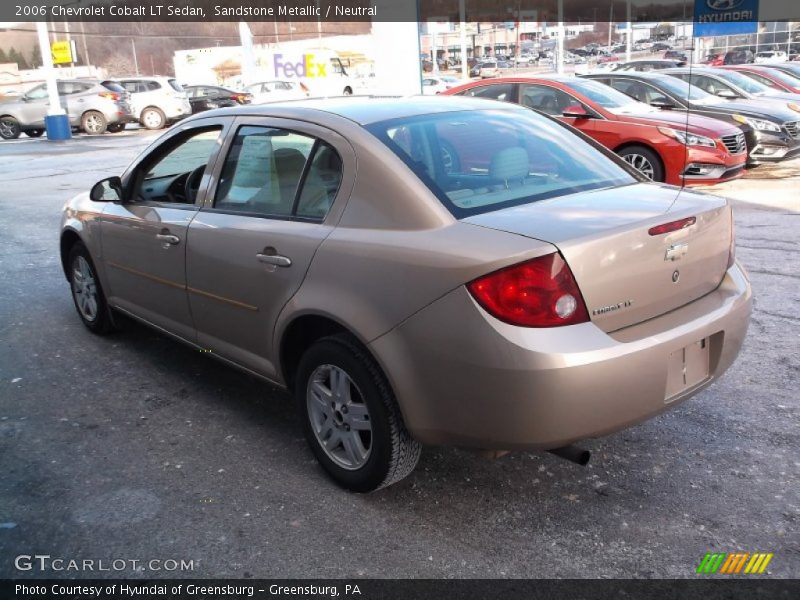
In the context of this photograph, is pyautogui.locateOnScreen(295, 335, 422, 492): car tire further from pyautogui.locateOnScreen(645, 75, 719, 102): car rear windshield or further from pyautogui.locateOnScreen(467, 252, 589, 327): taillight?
pyautogui.locateOnScreen(645, 75, 719, 102): car rear windshield

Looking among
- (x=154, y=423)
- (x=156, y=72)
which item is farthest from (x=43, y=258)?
(x=156, y=72)

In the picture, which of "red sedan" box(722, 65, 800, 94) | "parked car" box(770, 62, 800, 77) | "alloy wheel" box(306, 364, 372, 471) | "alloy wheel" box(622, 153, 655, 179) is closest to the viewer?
"alloy wheel" box(306, 364, 372, 471)

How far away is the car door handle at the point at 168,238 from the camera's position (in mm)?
3910

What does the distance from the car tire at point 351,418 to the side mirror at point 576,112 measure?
7.67 m

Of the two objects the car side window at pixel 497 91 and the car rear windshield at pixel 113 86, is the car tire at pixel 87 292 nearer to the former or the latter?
the car side window at pixel 497 91

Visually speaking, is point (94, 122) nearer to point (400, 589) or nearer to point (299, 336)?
point (299, 336)

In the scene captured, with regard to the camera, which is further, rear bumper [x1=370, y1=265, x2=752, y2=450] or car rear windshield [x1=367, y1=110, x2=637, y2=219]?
car rear windshield [x1=367, y1=110, x2=637, y2=219]

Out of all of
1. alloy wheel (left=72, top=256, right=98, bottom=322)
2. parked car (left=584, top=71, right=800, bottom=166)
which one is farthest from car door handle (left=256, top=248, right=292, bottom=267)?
parked car (left=584, top=71, right=800, bottom=166)

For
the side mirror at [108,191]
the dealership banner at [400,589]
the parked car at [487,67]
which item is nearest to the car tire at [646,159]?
the side mirror at [108,191]

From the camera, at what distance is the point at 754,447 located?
11.1 ft

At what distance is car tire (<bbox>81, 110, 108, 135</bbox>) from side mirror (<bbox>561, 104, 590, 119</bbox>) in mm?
19466

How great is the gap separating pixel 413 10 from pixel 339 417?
11.7 m

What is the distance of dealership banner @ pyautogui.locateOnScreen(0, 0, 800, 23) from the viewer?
44.2 feet

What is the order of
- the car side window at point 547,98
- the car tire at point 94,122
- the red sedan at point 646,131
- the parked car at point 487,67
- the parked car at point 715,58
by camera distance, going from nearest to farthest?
the red sedan at point 646,131 < the car side window at point 547,98 < the car tire at point 94,122 < the parked car at point 715,58 < the parked car at point 487,67
